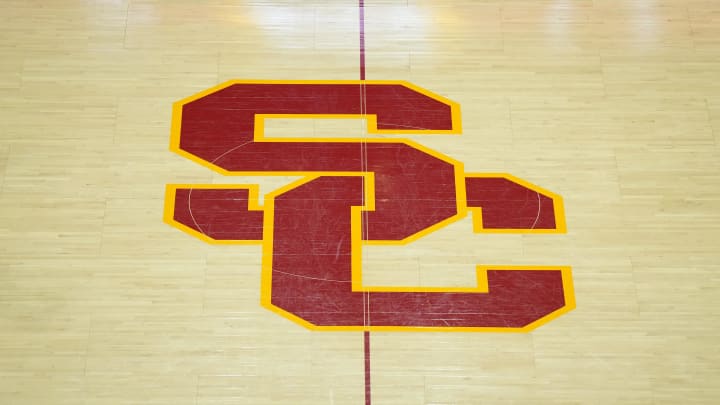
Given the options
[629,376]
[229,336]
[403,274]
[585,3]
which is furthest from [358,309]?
[585,3]

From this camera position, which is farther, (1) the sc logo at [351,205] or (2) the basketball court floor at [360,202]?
(1) the sc logo at [351,205]

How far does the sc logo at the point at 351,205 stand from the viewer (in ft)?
11.9

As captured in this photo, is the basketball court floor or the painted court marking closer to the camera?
the basketball court floor

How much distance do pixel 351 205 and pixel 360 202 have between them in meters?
0.06

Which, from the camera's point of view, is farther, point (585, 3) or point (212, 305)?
point (585, 3)

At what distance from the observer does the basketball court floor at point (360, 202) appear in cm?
350

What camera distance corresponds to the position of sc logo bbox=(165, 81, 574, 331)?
3631mm

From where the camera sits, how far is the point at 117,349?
3.50 m

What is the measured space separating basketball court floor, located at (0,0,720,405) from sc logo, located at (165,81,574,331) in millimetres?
14

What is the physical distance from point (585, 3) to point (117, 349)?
12.0 ft

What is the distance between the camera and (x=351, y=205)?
3.83 m

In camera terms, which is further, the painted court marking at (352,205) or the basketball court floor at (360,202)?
the painted court marking at (352,205)

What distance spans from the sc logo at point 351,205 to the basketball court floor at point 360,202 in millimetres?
14

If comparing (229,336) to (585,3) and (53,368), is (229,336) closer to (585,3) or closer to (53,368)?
(53,368)
